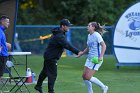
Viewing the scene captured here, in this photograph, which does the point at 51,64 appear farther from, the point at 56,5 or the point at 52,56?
the point at 56,5

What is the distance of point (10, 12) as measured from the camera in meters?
18.8

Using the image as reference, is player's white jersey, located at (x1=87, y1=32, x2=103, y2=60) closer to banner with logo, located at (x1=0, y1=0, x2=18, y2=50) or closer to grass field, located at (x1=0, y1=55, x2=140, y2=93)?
grass field, located at (x1=0, y1=55, x2=140, y2=93)

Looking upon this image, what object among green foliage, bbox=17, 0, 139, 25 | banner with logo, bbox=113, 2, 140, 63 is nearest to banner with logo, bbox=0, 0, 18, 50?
banner with logo, bbox=113, 2, 140, 63

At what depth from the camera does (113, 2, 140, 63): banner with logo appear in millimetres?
22922

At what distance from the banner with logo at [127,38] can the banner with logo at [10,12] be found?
5.61 meters

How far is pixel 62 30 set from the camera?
14609mm

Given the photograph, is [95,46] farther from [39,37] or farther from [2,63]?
[39,37]

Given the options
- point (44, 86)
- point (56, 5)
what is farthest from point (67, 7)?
point (44, 86)

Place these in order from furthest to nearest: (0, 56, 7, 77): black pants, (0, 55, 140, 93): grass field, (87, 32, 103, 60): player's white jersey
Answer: (0, 55, 140, 93): grass field
(0, 56, 7, 77): black pants
(87, 32, 103, 60): player's white jersey

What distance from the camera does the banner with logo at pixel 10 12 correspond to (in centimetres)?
1866

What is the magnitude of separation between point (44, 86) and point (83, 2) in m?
23.7

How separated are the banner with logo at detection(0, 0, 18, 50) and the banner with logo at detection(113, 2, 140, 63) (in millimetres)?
5609

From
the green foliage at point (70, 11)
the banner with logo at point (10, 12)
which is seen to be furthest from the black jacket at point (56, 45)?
the green foliage at point (70, 11)

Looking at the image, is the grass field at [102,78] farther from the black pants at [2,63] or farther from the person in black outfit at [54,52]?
the black pants at [2,63]
